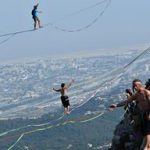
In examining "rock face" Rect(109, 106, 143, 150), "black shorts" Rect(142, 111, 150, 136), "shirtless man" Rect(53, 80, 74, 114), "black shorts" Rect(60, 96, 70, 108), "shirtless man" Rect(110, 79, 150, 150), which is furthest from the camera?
"black shorts" Rect(60, 96, 70, 108)

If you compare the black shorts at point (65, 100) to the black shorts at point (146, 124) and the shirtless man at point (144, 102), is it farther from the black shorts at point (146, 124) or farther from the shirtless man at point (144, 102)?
the black shorts at point (146, 124)

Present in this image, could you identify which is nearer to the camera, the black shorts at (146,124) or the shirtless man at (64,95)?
the black shorts at (146,124)

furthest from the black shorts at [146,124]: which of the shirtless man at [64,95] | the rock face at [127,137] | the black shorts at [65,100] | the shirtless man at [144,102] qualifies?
the black shorts at [65,100]

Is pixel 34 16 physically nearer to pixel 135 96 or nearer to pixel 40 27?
pixel 40 27

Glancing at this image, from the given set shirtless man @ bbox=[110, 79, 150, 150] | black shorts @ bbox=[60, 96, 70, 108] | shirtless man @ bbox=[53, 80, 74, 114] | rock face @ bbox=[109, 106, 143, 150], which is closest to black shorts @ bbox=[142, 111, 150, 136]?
shirtless man @ bbox=[110, 79, 150, 150]

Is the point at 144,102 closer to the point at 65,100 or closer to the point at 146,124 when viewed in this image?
the point at 146,124

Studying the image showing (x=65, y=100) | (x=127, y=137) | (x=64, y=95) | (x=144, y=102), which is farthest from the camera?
(x=65, y=100)

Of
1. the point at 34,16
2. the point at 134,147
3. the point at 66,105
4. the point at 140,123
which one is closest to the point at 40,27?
the point at 34,16

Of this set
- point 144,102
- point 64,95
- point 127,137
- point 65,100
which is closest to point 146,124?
point 144,102

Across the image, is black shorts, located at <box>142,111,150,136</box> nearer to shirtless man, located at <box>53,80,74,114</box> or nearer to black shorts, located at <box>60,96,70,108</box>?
shirtless man, located at <box>53,80,74,114</box>

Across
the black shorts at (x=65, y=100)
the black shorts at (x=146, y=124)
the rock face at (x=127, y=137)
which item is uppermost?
the black shorts at (x=146, y=124)

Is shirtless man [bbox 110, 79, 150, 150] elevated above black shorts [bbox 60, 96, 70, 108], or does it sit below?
above
